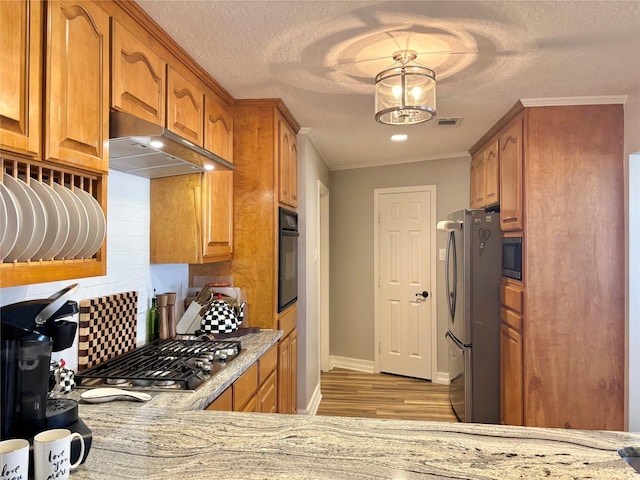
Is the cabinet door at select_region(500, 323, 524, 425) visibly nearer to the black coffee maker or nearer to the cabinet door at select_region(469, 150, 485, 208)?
the cabinet door at select_region(469, 150, 485, 208)

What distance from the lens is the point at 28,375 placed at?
117 cm

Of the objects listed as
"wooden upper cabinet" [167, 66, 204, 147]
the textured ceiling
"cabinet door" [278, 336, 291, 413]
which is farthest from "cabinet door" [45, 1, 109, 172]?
"cabinet door" [278, 336, 291, 413]

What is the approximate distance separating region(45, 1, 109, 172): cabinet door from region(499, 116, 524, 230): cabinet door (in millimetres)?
2591

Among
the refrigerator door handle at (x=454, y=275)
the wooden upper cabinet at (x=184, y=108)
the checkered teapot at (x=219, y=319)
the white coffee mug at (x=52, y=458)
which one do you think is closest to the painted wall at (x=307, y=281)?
the checkered teapot at (x=219, y=319)

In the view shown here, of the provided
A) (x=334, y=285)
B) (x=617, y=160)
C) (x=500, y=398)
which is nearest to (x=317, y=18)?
(x=617, y=160)

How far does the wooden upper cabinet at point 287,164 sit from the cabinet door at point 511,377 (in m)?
1.90

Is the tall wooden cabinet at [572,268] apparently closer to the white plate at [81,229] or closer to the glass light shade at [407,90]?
the glass light shade at [407,90]

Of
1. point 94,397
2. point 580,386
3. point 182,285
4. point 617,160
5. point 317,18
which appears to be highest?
point 317,18

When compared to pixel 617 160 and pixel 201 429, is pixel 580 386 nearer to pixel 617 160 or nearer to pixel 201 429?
pixel 617 160

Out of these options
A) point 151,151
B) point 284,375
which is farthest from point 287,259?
point 151,151

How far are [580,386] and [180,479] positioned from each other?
9.20 ft

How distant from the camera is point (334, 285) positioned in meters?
5.36

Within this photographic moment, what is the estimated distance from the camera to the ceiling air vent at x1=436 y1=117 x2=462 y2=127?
340 centimetres

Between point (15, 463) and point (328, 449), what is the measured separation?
71 centimetres
